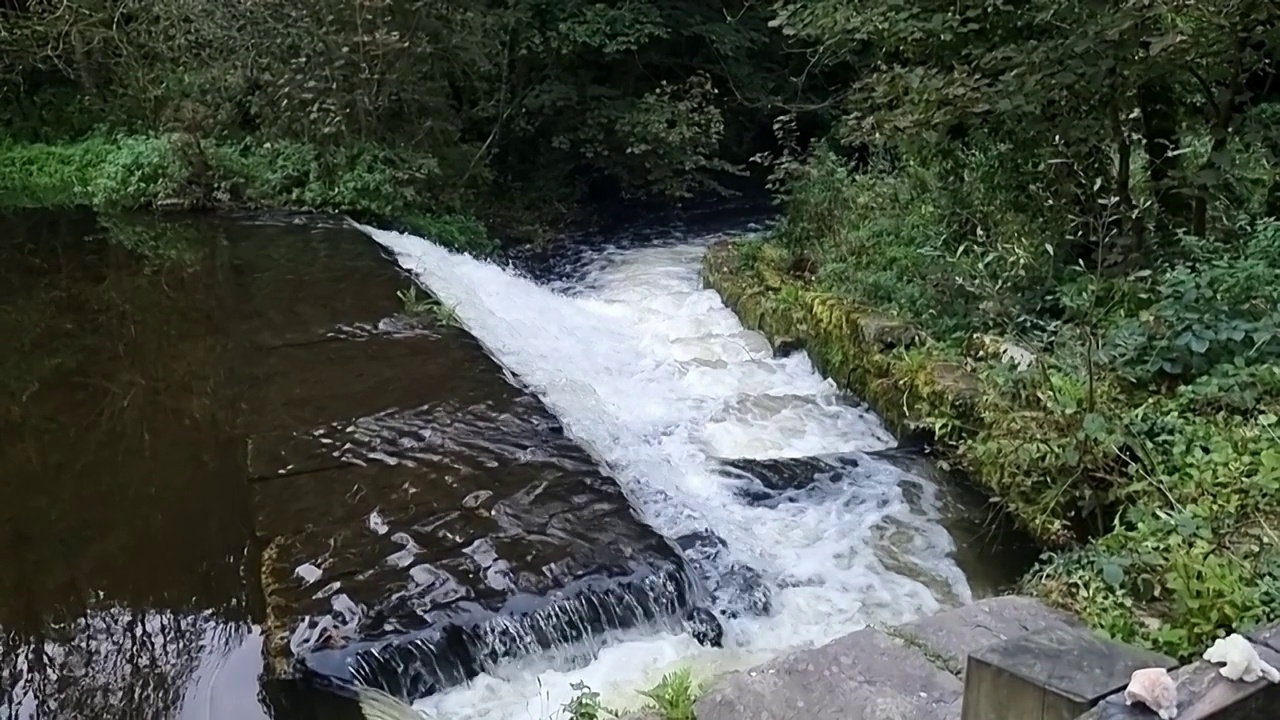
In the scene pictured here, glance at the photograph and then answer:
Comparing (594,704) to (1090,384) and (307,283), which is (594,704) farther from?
(307,283)

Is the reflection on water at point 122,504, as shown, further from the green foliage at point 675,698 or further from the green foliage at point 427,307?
the green foliage at point 675,698

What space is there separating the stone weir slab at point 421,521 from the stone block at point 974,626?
1097 mm

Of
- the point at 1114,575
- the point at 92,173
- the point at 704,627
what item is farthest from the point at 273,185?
the point at 1114,575

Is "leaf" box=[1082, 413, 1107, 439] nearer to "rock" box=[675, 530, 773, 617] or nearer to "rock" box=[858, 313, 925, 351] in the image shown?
"rock" box=[675, 530, 773, 617]

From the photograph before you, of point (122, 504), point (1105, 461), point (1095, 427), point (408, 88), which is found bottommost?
point (122, 504)

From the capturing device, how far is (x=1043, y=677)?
2430mm

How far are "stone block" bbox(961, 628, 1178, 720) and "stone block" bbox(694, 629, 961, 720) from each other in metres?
0.48

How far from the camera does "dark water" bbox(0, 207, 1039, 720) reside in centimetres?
366

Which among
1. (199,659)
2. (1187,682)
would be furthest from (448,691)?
(1187,682)

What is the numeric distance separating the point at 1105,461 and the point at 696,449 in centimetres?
231

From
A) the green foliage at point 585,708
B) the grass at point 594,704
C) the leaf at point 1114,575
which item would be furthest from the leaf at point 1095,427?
the green foliage at point 585,708

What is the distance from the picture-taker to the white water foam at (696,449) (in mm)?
3973

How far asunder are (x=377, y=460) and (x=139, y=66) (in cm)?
1027

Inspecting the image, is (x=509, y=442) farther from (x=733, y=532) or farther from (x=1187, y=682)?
(x=1187, y=682)
